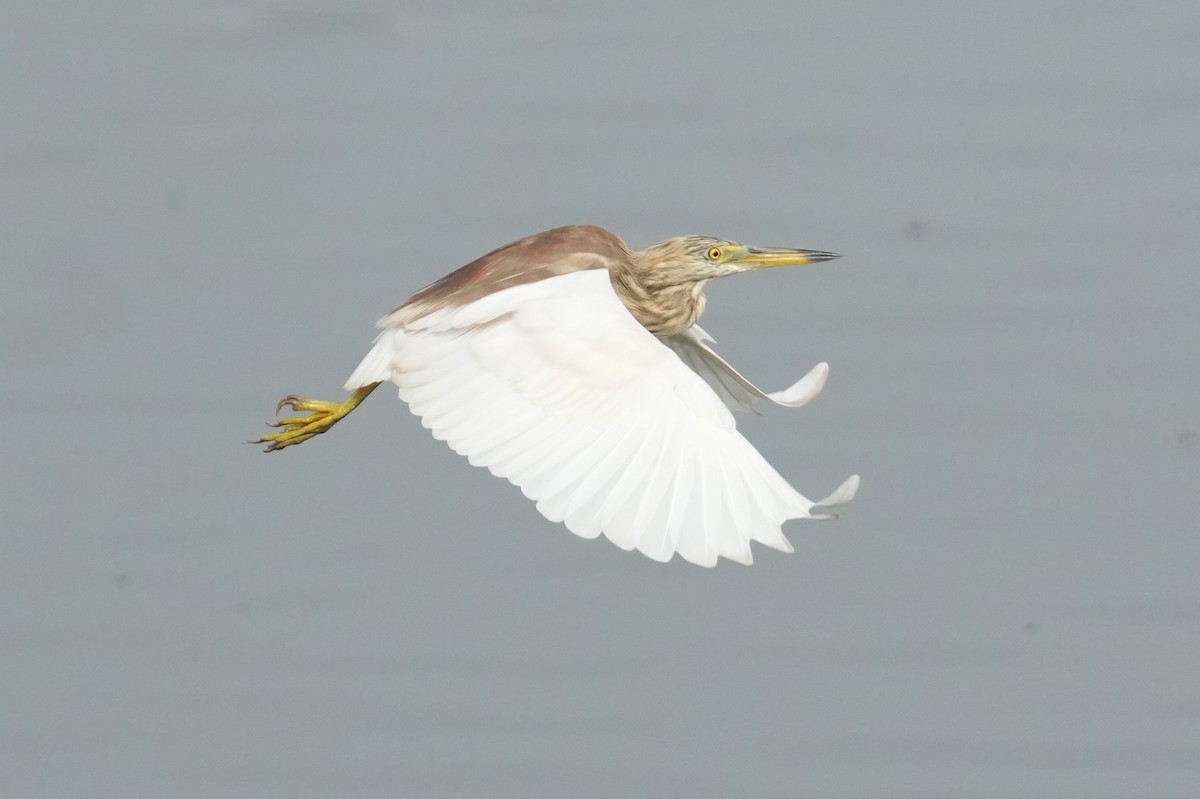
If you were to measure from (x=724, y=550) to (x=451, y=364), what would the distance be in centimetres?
69

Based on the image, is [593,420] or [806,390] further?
[806,390]

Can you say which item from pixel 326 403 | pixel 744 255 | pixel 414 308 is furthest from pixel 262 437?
pixel 744 255

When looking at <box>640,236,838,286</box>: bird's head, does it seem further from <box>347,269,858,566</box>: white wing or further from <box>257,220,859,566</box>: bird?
<box>347,269,858,566</box>: white wing

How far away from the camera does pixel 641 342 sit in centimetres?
362

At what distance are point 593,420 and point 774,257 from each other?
760 millimetres

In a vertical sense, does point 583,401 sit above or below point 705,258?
below

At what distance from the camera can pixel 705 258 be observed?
4133 millimetres

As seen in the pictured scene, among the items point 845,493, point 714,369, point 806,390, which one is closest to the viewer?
point 845,493

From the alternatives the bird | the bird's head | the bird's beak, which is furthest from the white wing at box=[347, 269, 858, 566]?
the bird's beak

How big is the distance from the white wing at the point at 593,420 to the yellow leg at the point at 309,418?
0.97ft

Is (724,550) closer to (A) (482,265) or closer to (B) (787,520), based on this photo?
(B) (787,520)

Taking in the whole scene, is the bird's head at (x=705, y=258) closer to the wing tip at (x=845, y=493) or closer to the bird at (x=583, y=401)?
the bird at (x=583, y=401)

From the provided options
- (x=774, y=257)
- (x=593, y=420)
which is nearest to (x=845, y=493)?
(x=593, y=420)

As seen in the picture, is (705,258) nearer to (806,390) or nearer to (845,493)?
(806,390)
